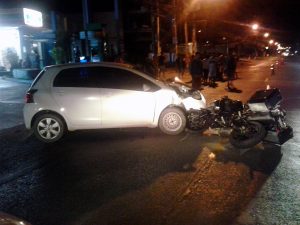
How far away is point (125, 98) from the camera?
9055 mm

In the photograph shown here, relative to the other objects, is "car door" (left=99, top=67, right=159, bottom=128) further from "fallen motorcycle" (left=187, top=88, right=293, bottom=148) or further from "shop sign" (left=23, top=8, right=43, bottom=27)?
"shop sign" (left=23, top=8, right=43, bottom=27)

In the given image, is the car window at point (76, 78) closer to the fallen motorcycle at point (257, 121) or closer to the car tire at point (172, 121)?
the car tire at point (172, 121)

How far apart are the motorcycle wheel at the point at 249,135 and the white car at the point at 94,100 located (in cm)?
167

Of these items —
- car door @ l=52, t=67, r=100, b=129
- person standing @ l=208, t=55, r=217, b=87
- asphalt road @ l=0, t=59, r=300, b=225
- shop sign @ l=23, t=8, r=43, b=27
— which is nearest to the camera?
asphalt road @ l=0, t=59, r=300, b=225

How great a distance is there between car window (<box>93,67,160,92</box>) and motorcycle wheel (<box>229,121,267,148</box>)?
6.93 ft

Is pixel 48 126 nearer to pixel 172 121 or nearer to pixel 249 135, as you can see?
pixel 172 121

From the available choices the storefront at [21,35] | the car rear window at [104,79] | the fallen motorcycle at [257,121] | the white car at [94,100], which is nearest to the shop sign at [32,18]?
the storefront at [21,35]

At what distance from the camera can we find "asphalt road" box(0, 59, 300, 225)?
503 cm

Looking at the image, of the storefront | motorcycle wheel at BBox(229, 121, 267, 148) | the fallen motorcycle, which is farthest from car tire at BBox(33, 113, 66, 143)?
the storefront

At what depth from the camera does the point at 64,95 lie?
9.06 meters

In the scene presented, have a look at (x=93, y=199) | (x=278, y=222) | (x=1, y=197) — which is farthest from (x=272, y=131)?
(x=1, y=197)

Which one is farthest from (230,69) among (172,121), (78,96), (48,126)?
(48,126)

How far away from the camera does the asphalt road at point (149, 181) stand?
16.5 feet

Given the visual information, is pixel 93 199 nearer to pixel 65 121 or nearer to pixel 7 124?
pixel 65 121
